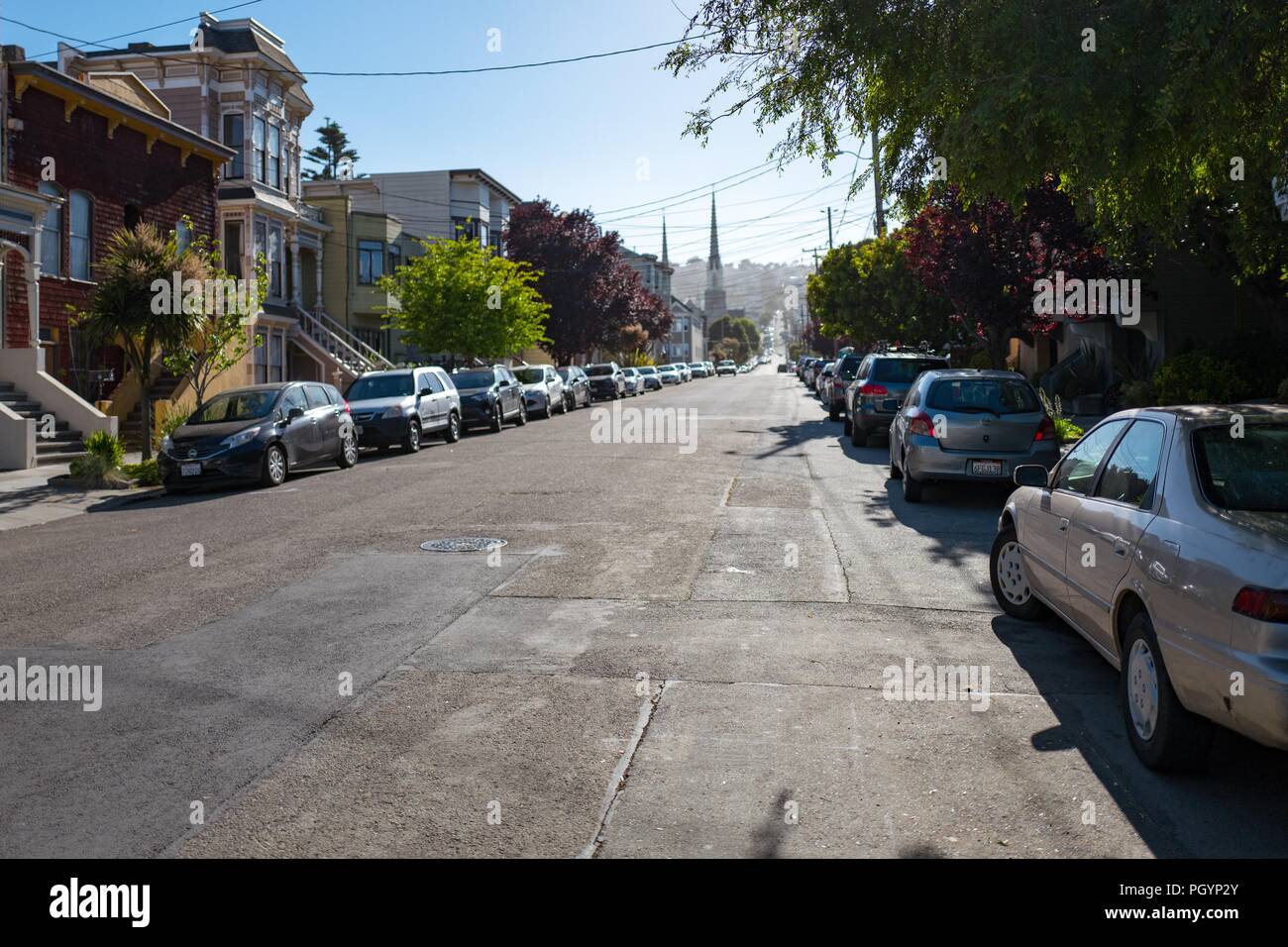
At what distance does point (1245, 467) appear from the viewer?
5.15 meters

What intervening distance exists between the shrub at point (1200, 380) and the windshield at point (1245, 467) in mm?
15399

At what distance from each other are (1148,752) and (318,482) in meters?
14.6

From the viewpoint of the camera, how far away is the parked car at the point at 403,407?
22.3m

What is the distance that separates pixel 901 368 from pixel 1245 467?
16.1 metres

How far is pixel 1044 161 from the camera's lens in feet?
26.9

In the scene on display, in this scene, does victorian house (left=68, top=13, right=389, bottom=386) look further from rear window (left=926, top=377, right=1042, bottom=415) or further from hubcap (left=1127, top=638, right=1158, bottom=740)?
hubcap (left=1127, top=638, right=1158, bottom=740)

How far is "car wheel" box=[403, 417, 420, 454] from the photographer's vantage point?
2258 cm

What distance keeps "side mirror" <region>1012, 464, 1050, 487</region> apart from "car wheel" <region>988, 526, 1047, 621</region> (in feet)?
1.57

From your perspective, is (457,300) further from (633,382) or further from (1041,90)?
(1041,90)

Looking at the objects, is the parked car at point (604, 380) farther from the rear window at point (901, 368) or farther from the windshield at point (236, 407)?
the windshield at point (236, 407)

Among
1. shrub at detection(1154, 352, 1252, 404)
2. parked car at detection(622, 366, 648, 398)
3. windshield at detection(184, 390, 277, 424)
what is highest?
parked car at detection(622, 366, 648, 398)

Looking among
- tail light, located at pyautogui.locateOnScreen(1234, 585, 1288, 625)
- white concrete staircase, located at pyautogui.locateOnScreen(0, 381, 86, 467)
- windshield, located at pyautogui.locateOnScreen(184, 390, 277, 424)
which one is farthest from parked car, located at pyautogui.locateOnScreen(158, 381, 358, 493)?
tail light, located at pyautogui.locateOnScreen(1234, 585, 1288, 625)

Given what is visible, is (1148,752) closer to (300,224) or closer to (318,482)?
(318,482)
